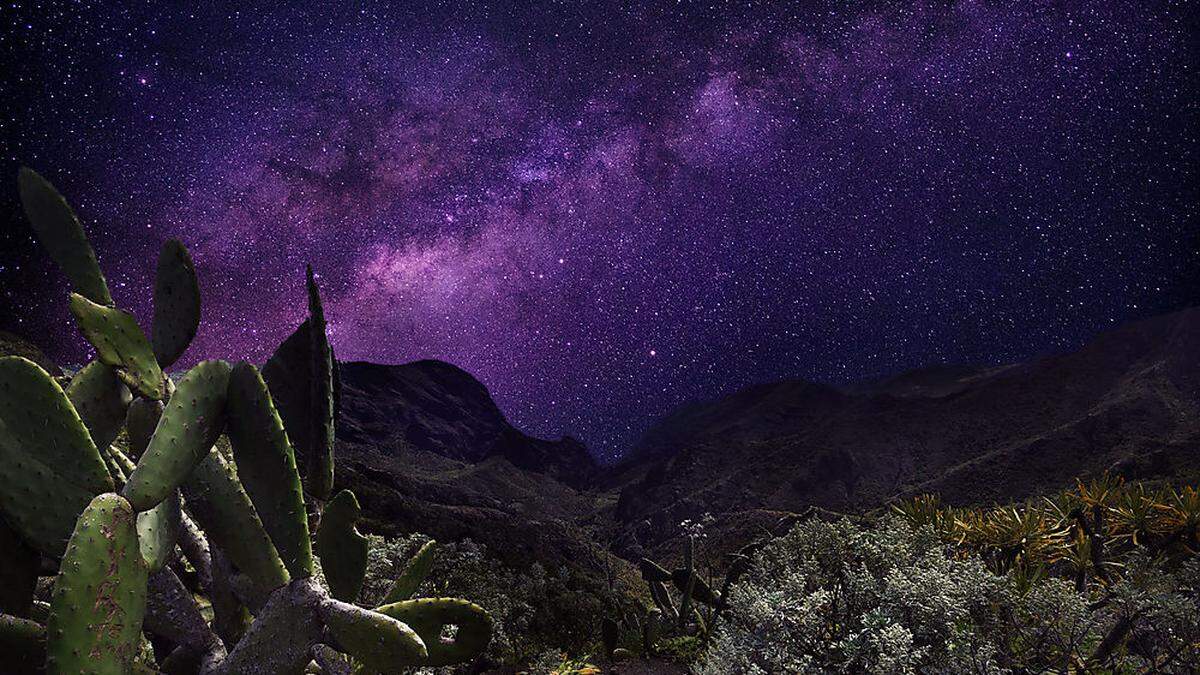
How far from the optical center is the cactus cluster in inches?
84.7

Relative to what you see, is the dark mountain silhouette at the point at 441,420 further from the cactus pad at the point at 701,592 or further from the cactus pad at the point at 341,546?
the cactus pad at the point at 341,546

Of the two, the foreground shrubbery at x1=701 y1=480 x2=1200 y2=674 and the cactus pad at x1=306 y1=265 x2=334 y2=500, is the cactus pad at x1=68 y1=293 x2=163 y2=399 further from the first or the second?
the foreground shrubbery at x1=701 y1=480 x2=1200 y2=674

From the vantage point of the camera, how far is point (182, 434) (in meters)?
2.36

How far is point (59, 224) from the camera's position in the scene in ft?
10.3

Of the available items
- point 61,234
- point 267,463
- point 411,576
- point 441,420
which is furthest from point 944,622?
point 441,420

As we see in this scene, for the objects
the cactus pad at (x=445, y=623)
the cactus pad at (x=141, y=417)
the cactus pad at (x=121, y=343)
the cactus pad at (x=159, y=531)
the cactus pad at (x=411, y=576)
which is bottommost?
the cactus pad at (x=445, y=623)

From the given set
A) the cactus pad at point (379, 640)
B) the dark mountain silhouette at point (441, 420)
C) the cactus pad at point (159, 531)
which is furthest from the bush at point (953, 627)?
the dark mountain silhouette at point (441, 420)

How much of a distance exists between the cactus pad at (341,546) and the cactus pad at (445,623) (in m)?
0.24

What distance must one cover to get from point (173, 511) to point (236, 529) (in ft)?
0.90

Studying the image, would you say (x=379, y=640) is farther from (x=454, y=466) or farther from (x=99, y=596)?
(x=454, y=466)

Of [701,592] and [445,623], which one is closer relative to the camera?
[445,623]

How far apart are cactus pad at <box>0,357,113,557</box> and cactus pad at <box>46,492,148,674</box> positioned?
0.29 metres

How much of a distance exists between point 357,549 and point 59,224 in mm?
2396

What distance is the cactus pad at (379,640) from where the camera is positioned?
2430mm
